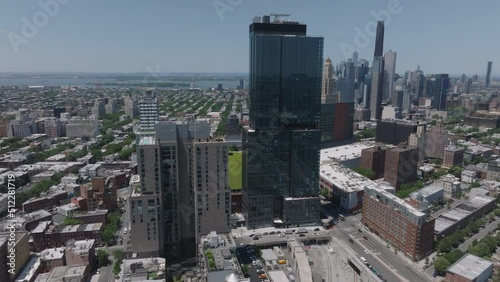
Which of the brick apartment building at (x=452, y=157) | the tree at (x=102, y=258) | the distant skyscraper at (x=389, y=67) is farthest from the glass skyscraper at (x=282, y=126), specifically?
the distant skyscraper at (x=389, y=67)

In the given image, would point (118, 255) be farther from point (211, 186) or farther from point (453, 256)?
point (453, 256)

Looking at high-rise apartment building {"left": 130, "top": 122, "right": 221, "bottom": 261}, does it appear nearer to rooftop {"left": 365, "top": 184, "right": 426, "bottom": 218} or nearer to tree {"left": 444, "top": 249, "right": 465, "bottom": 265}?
rooftop {"left": 365, "top": 184, "right": 426, "bottom": 218}

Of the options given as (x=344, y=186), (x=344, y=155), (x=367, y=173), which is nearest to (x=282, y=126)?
(x=344, y=186)

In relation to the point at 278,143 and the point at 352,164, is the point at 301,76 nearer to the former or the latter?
the point at 278,143

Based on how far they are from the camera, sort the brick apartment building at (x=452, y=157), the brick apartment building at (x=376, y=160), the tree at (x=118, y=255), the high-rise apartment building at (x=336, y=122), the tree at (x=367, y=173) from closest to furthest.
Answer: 1. the tree at (x=118, y=255)
2. the tree at (x=367, y=173)
3. the brick apartment building at (x=376, y=160)
4. the brick apartment building at (x=452, y=157)
5. the high-rise apartment building at (x=336, y=122)

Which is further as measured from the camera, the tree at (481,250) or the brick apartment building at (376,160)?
the brick apartment building at (376,160)

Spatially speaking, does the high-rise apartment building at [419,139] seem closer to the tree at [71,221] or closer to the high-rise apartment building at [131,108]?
the tree at [71,221]

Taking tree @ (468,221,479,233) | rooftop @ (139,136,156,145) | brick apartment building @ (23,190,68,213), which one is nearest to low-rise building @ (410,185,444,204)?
tree @ (468,221,479,233)
